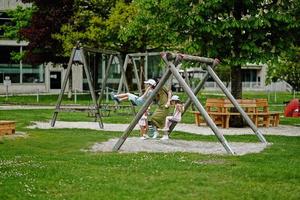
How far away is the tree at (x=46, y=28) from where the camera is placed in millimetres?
43750

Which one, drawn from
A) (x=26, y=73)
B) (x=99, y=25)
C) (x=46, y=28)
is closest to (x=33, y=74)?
(x=26, y=73)

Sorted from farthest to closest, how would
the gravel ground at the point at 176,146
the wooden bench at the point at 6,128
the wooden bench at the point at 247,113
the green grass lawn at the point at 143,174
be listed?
the wooden bench at the point at 247,113 → the wooden bench at the point at 6,128 → the gravel ground at the point at 176,146 → the green grass lawn at the point at 143,174

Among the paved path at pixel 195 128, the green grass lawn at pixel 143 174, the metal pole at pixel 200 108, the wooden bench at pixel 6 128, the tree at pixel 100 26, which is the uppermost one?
the tree at pixel 100 26

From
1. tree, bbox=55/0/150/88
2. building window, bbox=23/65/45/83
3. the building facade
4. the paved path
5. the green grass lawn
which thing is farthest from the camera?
building window, bbox=23/65/45/83

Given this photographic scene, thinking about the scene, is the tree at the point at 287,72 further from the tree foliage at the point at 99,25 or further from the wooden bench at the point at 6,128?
the wooden bench at the point at 6,128

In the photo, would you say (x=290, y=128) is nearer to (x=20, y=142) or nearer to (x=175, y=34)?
(x=175, y=34)

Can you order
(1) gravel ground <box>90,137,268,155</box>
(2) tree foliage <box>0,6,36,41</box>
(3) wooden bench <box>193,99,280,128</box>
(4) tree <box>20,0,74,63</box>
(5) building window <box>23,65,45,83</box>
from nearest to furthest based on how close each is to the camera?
(1) gravel ground <box>90,137,268,155</box> < (3) wooden bench <box>193,99,280,128</box> < (4) tree <box>20,0,74,63</box> < (2) tree foliage <box>0,6,36,41</box> < (5) building window <box>23,65,45,83</box>

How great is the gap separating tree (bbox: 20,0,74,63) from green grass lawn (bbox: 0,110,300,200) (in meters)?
28.5

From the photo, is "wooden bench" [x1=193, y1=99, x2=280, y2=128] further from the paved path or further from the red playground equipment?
the red playground equipment

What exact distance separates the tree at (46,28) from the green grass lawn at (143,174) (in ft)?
93.6

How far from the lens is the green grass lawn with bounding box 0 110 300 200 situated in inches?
371

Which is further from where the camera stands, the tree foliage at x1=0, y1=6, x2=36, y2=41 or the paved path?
the tree foliage at x1=0, y1=6, x2=36, y2=41

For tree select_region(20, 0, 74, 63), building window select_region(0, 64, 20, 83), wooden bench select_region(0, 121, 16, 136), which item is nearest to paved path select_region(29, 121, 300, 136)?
wooden bench select_region(0, 121, 16, 136)

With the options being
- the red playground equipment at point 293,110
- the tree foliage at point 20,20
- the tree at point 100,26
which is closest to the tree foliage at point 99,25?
the tree at point 100,26
